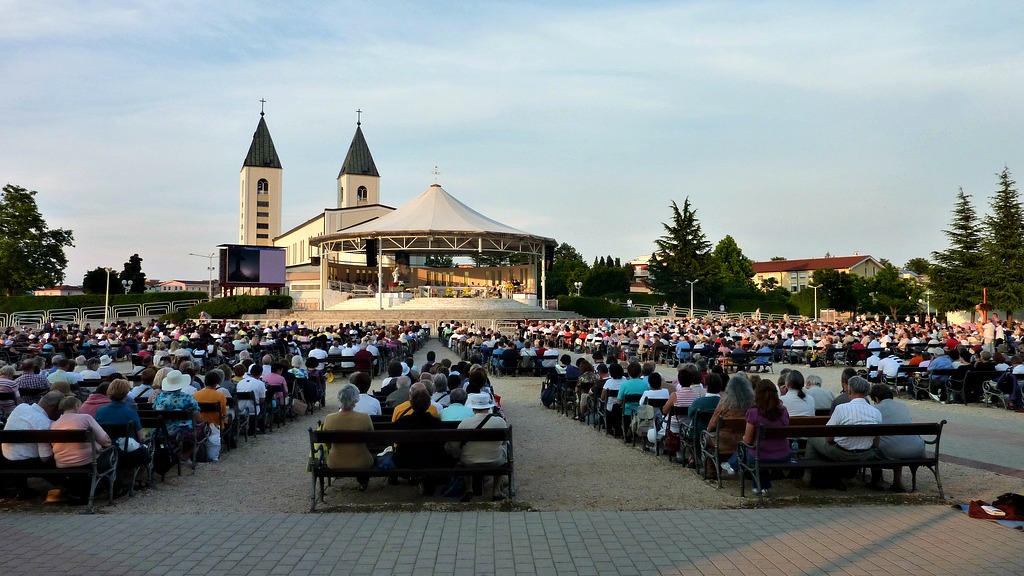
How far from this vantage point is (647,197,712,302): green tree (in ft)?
203

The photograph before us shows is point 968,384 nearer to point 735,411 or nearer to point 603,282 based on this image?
point 735,411

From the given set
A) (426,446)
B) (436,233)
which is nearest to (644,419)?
(426,446)

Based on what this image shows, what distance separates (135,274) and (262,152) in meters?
21.5

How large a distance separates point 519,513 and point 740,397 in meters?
2.17

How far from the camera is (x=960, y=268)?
143ft

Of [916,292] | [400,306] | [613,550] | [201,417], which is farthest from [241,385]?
[916,292]

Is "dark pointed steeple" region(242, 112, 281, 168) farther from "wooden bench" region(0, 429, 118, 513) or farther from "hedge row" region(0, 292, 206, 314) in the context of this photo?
"wooden bench" region(0, 429, 118, 513)

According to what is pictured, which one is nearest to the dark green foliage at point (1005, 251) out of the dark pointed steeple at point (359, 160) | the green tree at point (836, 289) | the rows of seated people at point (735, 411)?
the green tree at point (836, 289)

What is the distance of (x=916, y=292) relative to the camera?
172ft

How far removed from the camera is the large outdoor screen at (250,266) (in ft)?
156

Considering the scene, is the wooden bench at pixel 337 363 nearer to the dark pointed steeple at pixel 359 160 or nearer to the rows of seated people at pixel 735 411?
the rows of seated people at pixel 735 411

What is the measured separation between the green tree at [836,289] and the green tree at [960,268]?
10.9 metres

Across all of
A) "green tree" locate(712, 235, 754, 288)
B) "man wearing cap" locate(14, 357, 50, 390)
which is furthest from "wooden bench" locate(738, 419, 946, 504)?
"green tree" locate(712, 235, 754, 288)

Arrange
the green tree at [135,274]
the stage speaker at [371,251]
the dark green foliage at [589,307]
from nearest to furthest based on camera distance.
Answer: the stage speaker at [371,251]
the dark green foliage at [589,307]
the green tree at [135,274]
